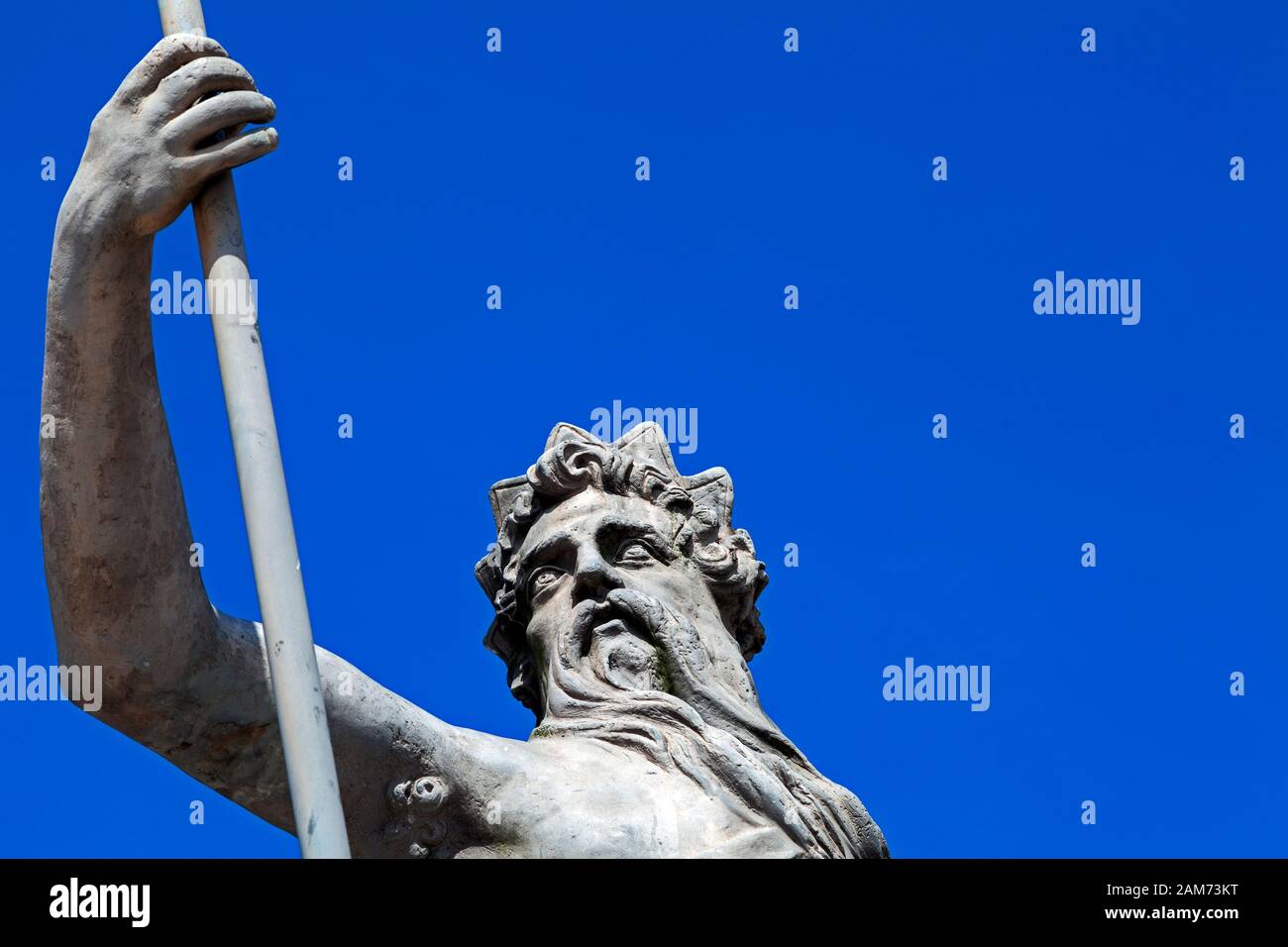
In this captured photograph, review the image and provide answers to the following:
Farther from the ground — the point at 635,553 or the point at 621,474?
the point at 621,474

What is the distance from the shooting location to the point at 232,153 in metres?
8.02

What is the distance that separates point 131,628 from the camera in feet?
26.7

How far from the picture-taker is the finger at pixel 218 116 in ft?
26.2

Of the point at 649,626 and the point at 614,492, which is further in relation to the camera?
the point at 614,492

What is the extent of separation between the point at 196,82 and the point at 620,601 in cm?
316

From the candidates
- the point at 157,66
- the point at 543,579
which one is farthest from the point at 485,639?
the point at 157,66

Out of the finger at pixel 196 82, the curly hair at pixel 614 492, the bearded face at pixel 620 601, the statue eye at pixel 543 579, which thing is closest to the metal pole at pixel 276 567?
the finger at pixel 196 82

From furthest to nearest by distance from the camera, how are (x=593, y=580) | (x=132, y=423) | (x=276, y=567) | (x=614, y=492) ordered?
1. (x=614, y=492)
2. (x=593, y=580)
3. (x=132, y=423)
4. (x=276, y=567)

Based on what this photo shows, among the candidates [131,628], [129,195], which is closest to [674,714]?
[131,628]

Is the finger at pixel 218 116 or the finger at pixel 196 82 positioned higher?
the finger at pixel 196 82

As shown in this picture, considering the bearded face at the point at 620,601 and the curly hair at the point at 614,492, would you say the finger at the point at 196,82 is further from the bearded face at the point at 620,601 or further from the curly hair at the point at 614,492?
the curly hair at the point at 614,492

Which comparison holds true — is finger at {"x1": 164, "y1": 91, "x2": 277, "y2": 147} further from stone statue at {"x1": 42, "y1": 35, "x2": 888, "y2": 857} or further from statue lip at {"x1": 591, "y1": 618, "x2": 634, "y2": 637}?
statue lip at {"x1": 591, "y1": 618, "x2": 634, "y2": 637}

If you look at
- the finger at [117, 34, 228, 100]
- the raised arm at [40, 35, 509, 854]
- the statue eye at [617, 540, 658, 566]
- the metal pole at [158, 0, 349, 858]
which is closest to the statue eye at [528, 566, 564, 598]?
the statue eye at [617, 540, 658, 566]

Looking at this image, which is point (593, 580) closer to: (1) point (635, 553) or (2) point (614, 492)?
(1) point (635, 553)
